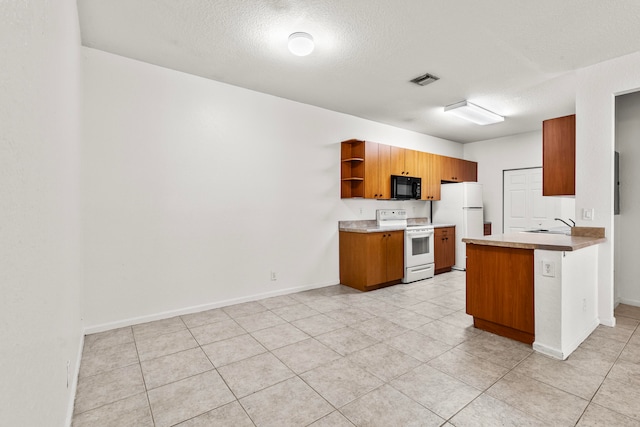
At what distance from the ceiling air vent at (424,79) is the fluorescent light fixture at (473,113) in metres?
0.97

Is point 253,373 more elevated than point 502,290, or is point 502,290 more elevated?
point 502,290

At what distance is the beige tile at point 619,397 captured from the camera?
5.90ft

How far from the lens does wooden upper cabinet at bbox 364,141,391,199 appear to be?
4.69 meters

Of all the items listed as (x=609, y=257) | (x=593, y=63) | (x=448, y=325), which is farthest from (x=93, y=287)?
(x=593, y=63)

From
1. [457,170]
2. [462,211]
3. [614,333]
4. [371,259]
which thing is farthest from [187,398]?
[457,170]

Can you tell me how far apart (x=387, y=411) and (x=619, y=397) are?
153cm

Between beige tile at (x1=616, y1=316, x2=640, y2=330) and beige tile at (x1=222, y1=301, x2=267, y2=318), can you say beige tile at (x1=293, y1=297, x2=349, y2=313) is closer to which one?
beige tile at (x1=222, y1=301, x2=267, y2=318)

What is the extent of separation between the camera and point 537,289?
2.55 meters

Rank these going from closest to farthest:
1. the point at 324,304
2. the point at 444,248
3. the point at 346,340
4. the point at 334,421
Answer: the point at 334,421, the point at 346,340, the point at 324,304, the point at 444,248

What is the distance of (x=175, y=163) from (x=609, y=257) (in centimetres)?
478

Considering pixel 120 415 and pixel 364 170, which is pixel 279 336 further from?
pixel 364 170

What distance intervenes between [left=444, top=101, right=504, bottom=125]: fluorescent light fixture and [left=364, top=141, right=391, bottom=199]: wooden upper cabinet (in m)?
1.13

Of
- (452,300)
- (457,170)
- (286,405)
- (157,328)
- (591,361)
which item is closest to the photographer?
(286,405)

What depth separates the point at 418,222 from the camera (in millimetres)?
6188
